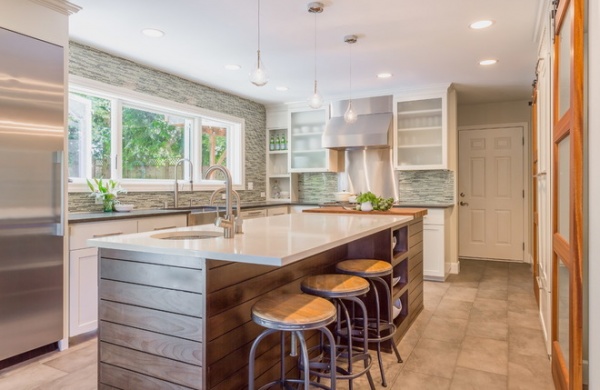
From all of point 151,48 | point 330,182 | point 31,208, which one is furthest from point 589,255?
point 330,182

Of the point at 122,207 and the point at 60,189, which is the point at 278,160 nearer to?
the point at 122,207

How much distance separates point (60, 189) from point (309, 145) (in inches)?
145

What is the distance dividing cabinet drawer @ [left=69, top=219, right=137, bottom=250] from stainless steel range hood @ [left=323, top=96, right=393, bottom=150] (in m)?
2.96

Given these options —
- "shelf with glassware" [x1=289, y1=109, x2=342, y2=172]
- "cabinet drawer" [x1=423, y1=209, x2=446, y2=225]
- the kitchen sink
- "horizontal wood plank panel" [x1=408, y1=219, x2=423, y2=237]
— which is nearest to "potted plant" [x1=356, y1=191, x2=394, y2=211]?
"horizontal wood plank panel" [x1=408, y1=219, x2=423, y2=237]

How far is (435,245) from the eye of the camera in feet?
15.8

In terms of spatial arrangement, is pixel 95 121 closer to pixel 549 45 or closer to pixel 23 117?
pixel 23 117

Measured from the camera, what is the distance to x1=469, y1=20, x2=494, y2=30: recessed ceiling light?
308 centimetres

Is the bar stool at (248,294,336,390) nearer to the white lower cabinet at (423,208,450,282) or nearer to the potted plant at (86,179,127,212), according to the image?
the potted plant at (86,179,127,212)

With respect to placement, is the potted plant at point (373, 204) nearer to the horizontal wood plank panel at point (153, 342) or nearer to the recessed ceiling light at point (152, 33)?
the recessed ceiling light at point (152, 33)

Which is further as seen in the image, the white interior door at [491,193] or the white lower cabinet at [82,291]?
the white interior door at [491,193]

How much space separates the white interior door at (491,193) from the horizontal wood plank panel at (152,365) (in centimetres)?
562

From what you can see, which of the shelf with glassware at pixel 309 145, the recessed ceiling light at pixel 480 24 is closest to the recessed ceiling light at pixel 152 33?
the recessed ceiling light at pixel 480 24

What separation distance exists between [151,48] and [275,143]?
2.82m

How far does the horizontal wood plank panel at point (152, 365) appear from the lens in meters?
1.59
